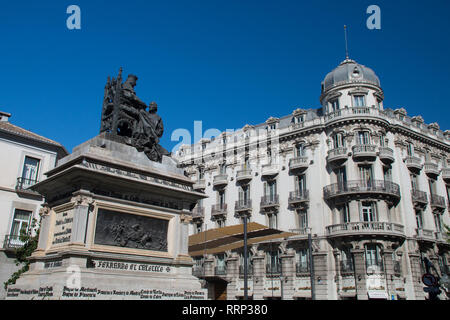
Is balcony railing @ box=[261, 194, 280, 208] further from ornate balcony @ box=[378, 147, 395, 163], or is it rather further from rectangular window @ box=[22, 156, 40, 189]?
rectangular window @ box=[22, 156, 40, 189]

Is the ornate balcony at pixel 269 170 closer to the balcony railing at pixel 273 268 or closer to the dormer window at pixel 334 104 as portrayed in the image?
the dormer window at pixel 334 104

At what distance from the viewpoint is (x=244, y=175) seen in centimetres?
4303

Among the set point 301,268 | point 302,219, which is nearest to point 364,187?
point 302,219

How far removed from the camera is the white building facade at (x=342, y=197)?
3441 cm

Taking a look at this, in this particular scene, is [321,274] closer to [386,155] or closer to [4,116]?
[386,155]

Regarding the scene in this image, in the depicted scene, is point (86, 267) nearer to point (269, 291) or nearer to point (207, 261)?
point (269, 291)

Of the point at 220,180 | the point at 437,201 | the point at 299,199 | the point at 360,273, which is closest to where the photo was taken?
the point at 360,273

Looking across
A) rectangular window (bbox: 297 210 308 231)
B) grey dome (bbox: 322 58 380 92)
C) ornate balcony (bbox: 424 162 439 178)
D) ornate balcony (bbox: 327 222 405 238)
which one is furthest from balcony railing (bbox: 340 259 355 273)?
grey dome (bbox: 322 58 380 92)

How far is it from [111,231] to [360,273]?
88.6 ft

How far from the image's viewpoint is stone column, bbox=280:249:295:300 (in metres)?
36.7

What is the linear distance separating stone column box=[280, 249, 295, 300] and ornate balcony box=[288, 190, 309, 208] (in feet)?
13.7

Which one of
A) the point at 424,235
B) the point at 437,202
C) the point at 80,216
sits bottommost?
the point at 80,216

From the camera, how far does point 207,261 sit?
44.4 metres
